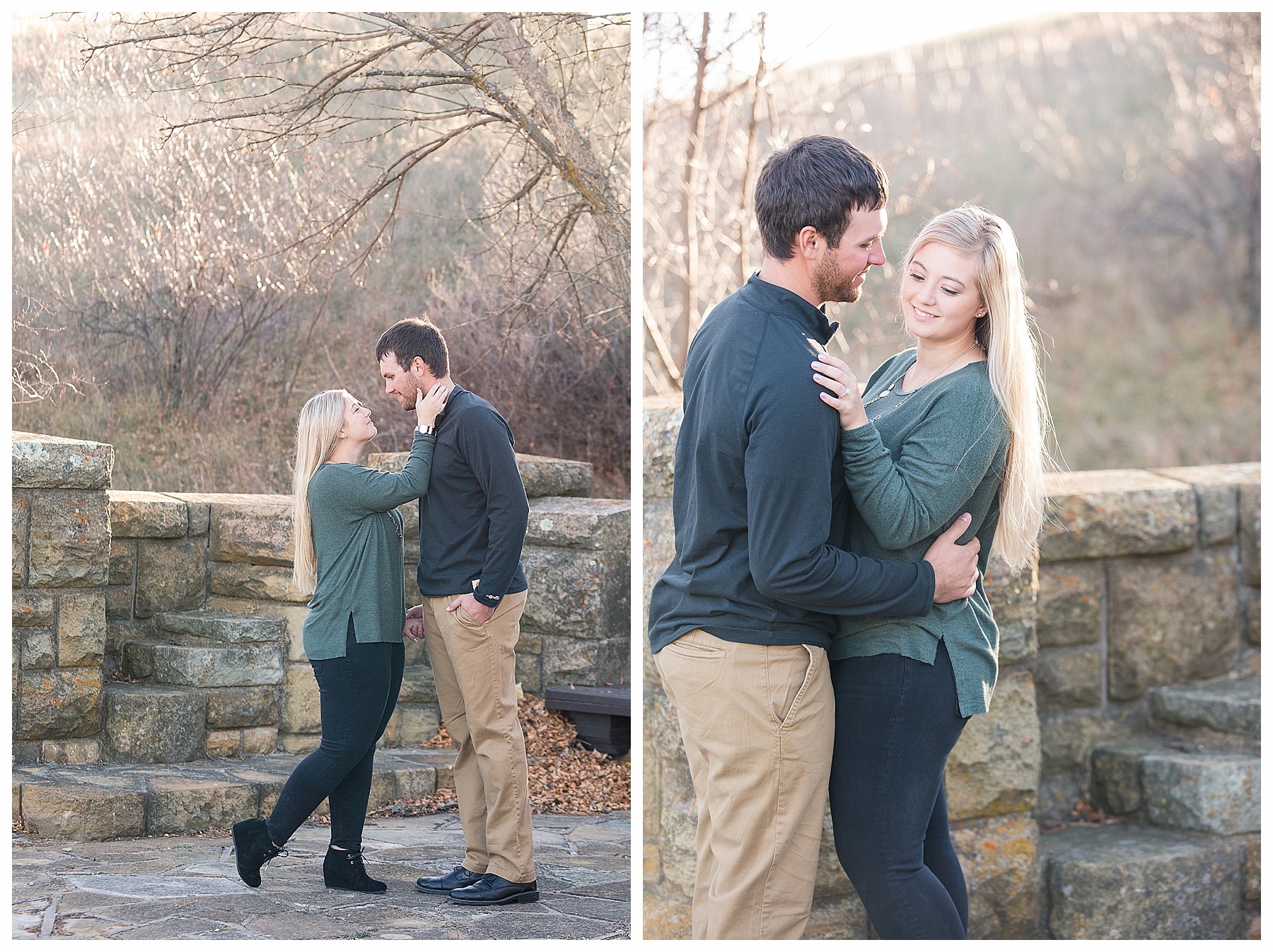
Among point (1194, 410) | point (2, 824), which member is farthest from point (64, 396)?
point (1194, 410)

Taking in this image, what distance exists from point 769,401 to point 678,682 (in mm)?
598

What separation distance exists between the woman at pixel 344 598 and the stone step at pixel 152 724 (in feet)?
0.87

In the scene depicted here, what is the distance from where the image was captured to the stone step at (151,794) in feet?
9.07

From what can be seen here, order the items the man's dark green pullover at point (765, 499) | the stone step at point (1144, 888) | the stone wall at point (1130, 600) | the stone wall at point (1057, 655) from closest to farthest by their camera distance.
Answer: the man's dark green pullover at point (765, 499) < the stone wall at point (1057, 655) < the stone step at point (1144, 888) < the stone wall at point (1130, 600)

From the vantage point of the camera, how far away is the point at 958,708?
7.22 feet

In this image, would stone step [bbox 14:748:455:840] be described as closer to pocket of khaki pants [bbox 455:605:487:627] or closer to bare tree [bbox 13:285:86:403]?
pocket of khaki pants [bbox 455:605:487:627]

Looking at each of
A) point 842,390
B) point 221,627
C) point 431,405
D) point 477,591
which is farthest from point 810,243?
point 221,627

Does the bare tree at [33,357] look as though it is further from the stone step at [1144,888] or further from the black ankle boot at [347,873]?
the stone step at [1144,888]

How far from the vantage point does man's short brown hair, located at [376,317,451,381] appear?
9.37 feet

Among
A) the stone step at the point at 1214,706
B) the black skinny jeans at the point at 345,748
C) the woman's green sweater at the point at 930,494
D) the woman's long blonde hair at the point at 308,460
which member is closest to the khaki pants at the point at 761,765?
the woman's green sweater at the point at 930,494

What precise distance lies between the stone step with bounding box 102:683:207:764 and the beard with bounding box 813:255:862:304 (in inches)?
71.9

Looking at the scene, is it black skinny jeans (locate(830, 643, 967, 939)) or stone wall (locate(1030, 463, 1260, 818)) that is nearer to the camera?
black skinny jeans (locate(830, 643, 967, 939))

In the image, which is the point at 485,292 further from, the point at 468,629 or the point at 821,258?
the point at 821,258

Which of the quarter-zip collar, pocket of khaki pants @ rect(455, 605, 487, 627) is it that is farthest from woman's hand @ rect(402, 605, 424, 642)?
the quarter-zip collar
